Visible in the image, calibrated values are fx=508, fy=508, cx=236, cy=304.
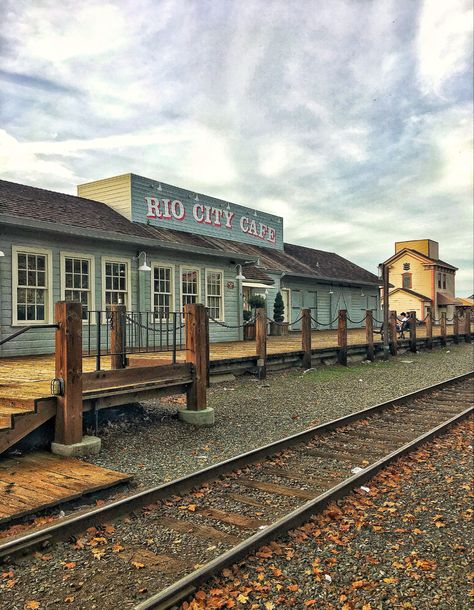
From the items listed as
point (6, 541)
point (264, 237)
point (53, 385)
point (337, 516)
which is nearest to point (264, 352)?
point (53, 385)

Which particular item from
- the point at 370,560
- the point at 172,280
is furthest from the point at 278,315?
the point at 370,560

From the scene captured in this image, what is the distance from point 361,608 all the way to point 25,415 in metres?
3.88

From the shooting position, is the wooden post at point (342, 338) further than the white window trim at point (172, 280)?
Yes

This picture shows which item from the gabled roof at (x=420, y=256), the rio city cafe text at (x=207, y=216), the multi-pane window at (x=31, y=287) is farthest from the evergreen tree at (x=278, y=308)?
the gabled roof at (x=420, y=256)

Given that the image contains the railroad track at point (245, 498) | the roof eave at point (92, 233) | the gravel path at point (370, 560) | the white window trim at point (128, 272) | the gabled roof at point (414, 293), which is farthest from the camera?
the gabled roof at point (414, 293)

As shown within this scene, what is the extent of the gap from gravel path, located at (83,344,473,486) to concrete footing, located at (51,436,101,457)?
0.13m

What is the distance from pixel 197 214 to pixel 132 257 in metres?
6.47

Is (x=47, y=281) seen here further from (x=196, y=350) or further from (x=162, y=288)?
(x=196, y=350)

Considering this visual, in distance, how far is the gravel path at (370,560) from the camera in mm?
3238

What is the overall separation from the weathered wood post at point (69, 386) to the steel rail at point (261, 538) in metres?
2.82

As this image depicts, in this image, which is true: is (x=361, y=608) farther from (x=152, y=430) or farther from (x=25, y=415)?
(x=152, y=430)

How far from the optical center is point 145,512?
4.45m

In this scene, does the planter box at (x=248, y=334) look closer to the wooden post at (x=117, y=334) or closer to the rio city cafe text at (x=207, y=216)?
the rio city cafe text at (x=207, y=216)

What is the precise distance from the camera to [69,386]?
19.2 feet
